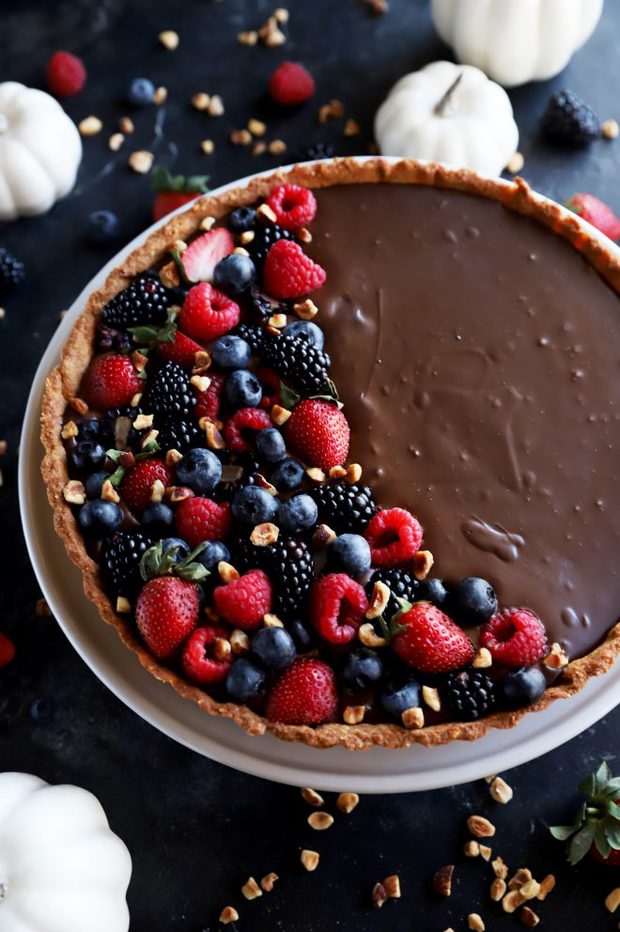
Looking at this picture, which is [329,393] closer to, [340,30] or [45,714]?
[45,714]

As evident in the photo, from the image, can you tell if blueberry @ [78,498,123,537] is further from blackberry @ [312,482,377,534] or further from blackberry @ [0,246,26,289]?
blackberry @ [0,246,26,289]

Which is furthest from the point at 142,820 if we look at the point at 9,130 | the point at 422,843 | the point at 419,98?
the point at 419,98

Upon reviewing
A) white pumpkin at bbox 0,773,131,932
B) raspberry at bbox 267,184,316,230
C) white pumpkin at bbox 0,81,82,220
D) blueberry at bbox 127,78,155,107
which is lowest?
white pumpkin at bbox 0,773,131,932

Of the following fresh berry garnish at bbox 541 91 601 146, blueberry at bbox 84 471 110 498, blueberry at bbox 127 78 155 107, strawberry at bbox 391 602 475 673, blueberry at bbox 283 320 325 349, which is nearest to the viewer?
strawberry at bbox 391 602 475 673

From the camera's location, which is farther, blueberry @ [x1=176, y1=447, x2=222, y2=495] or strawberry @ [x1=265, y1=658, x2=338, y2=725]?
blueberry @ [x1=176, y1=447, x2=222, y2=495]

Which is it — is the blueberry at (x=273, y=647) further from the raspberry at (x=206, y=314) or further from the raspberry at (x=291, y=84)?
the raspberry at (x=291, y=84)

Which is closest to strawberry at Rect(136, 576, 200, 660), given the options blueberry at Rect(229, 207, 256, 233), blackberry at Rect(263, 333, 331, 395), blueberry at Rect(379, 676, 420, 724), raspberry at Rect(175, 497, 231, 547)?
raspberry at Rect(175, 497, 231, 547)

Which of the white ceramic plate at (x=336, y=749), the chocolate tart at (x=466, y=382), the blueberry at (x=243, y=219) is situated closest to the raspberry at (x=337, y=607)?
the chocolate tart at (x=466, y=382)
